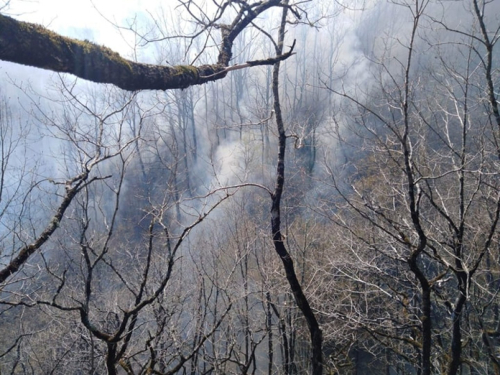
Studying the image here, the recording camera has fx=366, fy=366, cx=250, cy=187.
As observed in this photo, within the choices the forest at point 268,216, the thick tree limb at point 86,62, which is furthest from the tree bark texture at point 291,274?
the thick tree limb at point 86,62

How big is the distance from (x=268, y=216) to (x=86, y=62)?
11261 mm

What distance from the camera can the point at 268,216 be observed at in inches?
510

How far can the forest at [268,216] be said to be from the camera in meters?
3.89

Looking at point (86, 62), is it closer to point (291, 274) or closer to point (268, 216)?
point (291, 274)

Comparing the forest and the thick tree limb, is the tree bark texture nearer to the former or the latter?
the forest

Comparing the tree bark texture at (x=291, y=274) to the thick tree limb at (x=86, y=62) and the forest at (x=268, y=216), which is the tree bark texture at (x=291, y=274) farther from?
the thick tree limb at (x=86, y=62)

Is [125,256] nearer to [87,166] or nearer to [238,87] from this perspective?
[87,166]

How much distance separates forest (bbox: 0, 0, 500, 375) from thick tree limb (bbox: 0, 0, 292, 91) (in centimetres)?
1

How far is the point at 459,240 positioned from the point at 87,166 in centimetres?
442

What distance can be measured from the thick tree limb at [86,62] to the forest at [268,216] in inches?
0.4

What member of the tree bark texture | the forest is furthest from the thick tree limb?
the tree bark texture

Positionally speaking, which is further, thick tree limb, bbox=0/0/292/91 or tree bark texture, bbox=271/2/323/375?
tree bark texture, bbox=271/2/323/375

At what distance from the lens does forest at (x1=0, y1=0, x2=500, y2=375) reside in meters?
3.89

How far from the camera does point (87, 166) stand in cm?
428
